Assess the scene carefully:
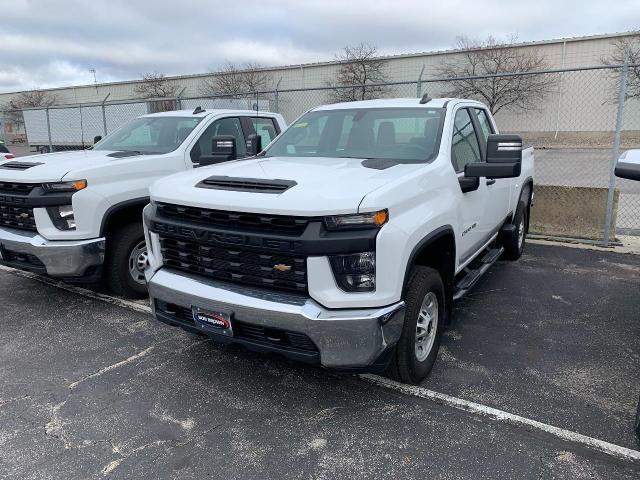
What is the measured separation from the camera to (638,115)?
2719 centimetres

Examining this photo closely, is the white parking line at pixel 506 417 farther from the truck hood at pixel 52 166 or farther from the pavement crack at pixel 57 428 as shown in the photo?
the truck hood at pixel 52 166

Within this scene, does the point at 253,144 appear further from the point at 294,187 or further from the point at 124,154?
the point at 294,187

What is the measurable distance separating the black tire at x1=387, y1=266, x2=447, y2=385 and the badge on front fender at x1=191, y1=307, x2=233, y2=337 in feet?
3.47

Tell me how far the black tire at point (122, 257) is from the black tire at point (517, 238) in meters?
4.07

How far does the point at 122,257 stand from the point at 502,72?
121 feet

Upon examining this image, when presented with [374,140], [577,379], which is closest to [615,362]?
[577,379]

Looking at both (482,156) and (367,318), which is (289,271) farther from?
(482,156)

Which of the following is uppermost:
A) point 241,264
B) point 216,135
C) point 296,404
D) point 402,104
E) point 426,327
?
point 402,104

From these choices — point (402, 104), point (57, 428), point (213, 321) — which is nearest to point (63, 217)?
point (57, 428)

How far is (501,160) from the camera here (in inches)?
147

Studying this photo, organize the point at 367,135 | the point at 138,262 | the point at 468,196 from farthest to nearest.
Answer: the point at 138,262
the point at 367,135
the point at 468,196

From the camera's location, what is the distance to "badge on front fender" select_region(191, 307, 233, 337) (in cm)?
299

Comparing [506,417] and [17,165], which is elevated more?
[17,165]

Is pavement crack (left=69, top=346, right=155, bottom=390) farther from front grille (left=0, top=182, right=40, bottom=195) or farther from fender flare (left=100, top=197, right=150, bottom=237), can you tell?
front grille (left=0, top=182, right=40, bottom=195)
